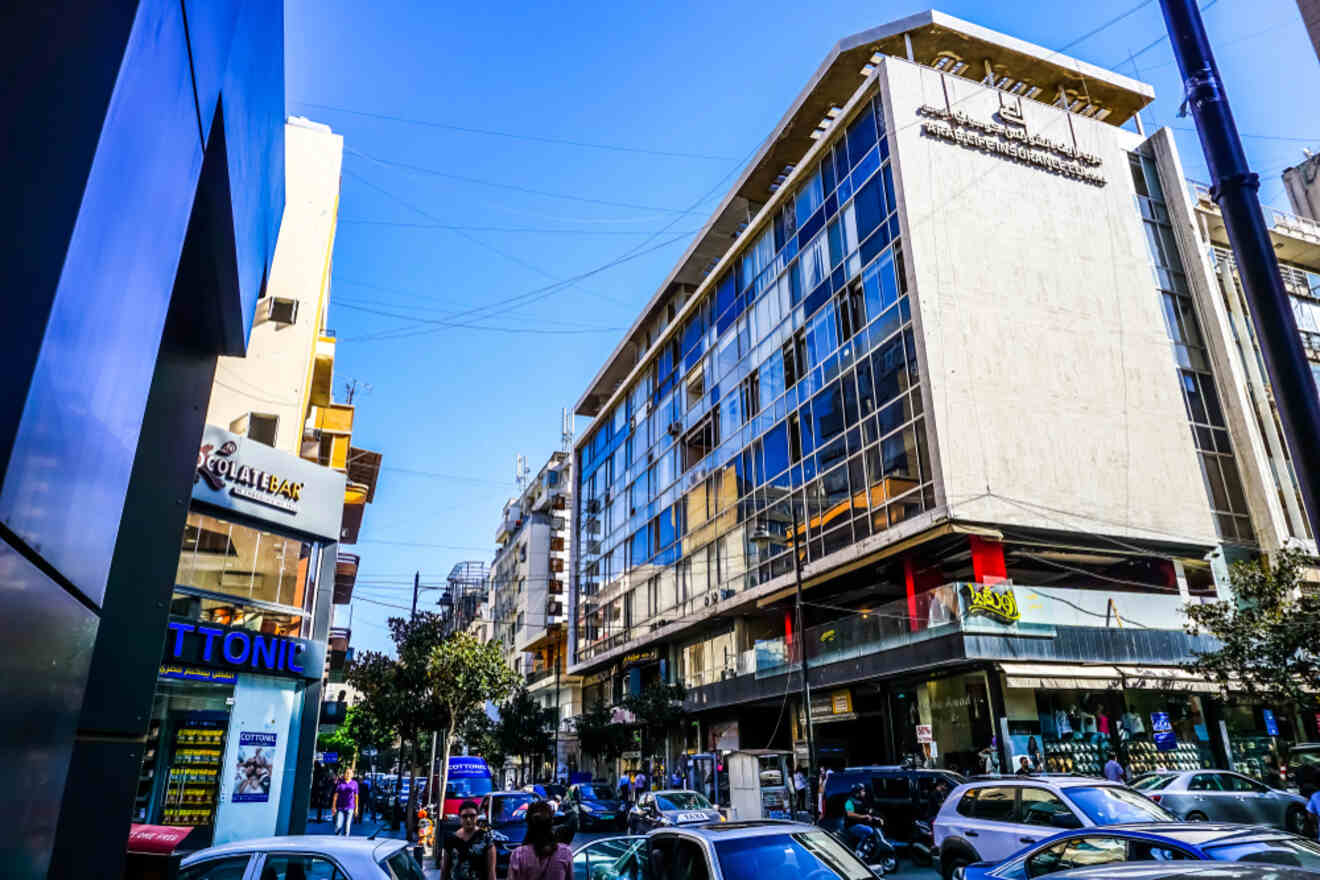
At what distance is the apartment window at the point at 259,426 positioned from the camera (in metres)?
21.7

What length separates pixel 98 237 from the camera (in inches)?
75.5

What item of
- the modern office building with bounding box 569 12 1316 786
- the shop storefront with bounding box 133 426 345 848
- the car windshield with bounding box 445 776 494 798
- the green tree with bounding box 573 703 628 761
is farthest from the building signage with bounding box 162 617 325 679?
the green tree with bounding box 573 703 628 761

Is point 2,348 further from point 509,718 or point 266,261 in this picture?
point 509,718

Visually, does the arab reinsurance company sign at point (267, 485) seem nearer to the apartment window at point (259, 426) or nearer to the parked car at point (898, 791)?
the apartment window at point (259, 426)

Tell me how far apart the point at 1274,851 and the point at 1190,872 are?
5394 millimetres

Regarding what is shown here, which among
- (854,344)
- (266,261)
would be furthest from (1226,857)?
(854,344)

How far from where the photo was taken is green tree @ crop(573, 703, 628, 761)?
142 feet

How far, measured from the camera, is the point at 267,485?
18.9 metres

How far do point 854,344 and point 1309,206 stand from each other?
1256 inches

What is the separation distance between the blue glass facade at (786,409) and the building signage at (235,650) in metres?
17.6

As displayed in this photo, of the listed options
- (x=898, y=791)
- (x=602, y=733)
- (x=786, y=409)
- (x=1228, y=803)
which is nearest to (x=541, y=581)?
(x=602, y=733)

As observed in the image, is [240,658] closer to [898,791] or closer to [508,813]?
[508,813]

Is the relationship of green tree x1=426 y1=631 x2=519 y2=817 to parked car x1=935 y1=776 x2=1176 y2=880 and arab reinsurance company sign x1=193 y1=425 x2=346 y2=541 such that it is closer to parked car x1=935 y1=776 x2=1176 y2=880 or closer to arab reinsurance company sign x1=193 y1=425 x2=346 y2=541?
arab reinsurance company sign x1=193 y1=425 x2=346 y2=541

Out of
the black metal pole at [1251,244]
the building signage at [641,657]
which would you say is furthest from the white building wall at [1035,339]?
the building signage at [641,657]
